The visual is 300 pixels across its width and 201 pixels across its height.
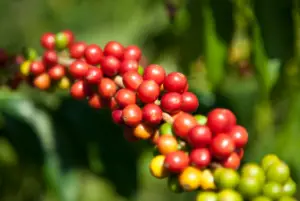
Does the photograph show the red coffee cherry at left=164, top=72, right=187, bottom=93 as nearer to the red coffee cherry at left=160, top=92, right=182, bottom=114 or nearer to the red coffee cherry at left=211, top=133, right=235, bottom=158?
the red coffee cherry at left=160, top=92, right=182, bottom=114

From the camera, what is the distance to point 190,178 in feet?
Result: 4.08

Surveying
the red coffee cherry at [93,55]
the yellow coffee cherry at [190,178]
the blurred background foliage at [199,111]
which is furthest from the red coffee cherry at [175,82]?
the blurred background foliage at [199,111]

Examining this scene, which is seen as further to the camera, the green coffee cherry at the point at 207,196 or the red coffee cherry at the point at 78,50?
the red coffee cherry at the point at 78,50

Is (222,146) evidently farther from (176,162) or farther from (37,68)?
(37,68)

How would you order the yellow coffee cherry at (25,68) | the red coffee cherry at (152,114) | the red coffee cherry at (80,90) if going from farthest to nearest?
the yellow coffee cherry at (25,68)
the red coffee cherry at (80,90)
the red coffee cherry at (152,114)

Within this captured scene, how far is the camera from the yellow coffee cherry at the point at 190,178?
1238mm

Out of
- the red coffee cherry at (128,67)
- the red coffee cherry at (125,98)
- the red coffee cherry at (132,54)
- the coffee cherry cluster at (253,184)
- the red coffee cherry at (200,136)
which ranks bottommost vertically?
the coffee cherry cluster at (253,184)

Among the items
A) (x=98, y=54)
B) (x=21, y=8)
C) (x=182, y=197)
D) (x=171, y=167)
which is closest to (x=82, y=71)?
(x=98, y=54)

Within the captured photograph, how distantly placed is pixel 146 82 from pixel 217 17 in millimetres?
730

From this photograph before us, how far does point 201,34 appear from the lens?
2.13 meters

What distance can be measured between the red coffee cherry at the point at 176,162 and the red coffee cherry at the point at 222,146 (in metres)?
0.07

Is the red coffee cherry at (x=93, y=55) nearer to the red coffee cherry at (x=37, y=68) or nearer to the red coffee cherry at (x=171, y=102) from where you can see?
the red coffee cherry at (x=37, y=68)

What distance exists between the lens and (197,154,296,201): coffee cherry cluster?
47.8 inches

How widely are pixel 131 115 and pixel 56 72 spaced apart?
0.50 meters
